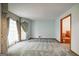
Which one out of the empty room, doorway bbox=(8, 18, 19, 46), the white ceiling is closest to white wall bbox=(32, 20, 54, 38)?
the empty room

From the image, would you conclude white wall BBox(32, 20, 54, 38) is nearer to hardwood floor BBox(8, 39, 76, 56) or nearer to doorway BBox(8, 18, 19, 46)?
doorway BBox(8, 18, 19, 46)

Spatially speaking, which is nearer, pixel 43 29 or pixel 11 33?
pixel 11 33

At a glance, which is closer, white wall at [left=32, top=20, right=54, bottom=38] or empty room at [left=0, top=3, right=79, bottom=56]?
empty room at [left=0, top=3, right=79, bottom=56]

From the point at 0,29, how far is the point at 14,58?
3608 millimetres

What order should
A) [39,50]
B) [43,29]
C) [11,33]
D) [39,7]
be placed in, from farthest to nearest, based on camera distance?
1. [43,29]
2. [11,33]
3. [39,50]
4. [39,7]

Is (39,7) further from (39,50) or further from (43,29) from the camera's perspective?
(43,29)

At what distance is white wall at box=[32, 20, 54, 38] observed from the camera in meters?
12.6

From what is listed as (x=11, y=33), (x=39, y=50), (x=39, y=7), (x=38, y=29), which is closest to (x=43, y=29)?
(x=38, y=29)

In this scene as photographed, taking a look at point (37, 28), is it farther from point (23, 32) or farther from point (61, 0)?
point (61, 0)

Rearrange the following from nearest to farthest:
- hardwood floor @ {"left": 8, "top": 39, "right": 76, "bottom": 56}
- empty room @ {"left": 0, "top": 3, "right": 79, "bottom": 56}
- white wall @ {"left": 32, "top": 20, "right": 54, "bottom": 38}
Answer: hardwood floor @ {"left": 8, "top": 39, "right": 76, "bottom": 56}, empty room @ {"left": 0, "top": 3, "right": 79, "bottom": 56}, white wall @ {"left": 32, "top": 20, "right": 54, "bottom": 38}

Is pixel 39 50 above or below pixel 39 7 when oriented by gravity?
below

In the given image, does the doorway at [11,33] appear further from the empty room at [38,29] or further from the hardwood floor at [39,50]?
the hardwood floor at [39,50]

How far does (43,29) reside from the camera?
12750 mm

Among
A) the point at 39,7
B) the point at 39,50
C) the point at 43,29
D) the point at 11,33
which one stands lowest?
the point at 39,50
